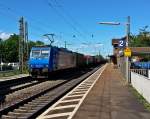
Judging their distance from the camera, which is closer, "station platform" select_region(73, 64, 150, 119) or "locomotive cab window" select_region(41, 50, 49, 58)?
"station platform" select_region(73, 64, 150, 119)

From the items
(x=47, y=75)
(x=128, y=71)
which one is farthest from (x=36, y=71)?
(x=128, y=71)

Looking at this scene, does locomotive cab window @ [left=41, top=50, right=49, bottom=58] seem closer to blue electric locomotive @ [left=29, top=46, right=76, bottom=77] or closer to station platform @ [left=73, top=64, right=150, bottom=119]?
blue electric locomotive @ [left=29, top=46, right=76, bottom=77]

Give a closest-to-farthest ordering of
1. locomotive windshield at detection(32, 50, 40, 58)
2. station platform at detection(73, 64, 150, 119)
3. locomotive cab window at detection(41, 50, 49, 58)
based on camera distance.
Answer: station platform at detection(73, 64, 150, 119) → locomotive cab window at detection(41, 50, 49, 58) → locomotive windshield at detection(32, 50, 40, 58)

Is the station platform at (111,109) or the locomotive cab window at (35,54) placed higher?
the locomotive cab window at (35,54)

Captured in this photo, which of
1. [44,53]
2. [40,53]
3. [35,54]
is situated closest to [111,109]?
[44,53]

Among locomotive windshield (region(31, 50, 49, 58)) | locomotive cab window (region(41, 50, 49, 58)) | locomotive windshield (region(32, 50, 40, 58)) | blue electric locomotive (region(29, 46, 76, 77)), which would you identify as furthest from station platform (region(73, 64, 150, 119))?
locomotive windshield (region(32, 50, 40, 58))

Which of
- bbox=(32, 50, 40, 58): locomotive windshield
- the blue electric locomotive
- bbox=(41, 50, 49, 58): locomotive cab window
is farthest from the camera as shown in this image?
bbox=(32, 50, 40, 58): locomotive windshield

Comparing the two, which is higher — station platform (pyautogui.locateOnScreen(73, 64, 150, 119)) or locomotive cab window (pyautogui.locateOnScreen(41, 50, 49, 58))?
locomotive cab window (pyautogui.locateOnScreen(41, 50, 49, 58))

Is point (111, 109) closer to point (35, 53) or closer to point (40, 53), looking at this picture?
point (40, 53)

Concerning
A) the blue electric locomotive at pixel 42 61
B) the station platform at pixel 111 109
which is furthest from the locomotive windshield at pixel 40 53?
the station platform at pixel 111 109

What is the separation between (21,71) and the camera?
1882 inches

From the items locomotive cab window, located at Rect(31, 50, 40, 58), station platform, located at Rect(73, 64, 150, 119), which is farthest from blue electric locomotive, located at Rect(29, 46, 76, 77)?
station platform, located at Rect(73, 64, 150, 119)

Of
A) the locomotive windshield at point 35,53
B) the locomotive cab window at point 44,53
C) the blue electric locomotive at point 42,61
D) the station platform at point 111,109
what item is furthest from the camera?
the locomotive windshield at point 35,53

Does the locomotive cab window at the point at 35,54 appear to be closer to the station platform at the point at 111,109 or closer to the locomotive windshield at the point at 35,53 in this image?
the locomotive windshield at the point at 35,53
